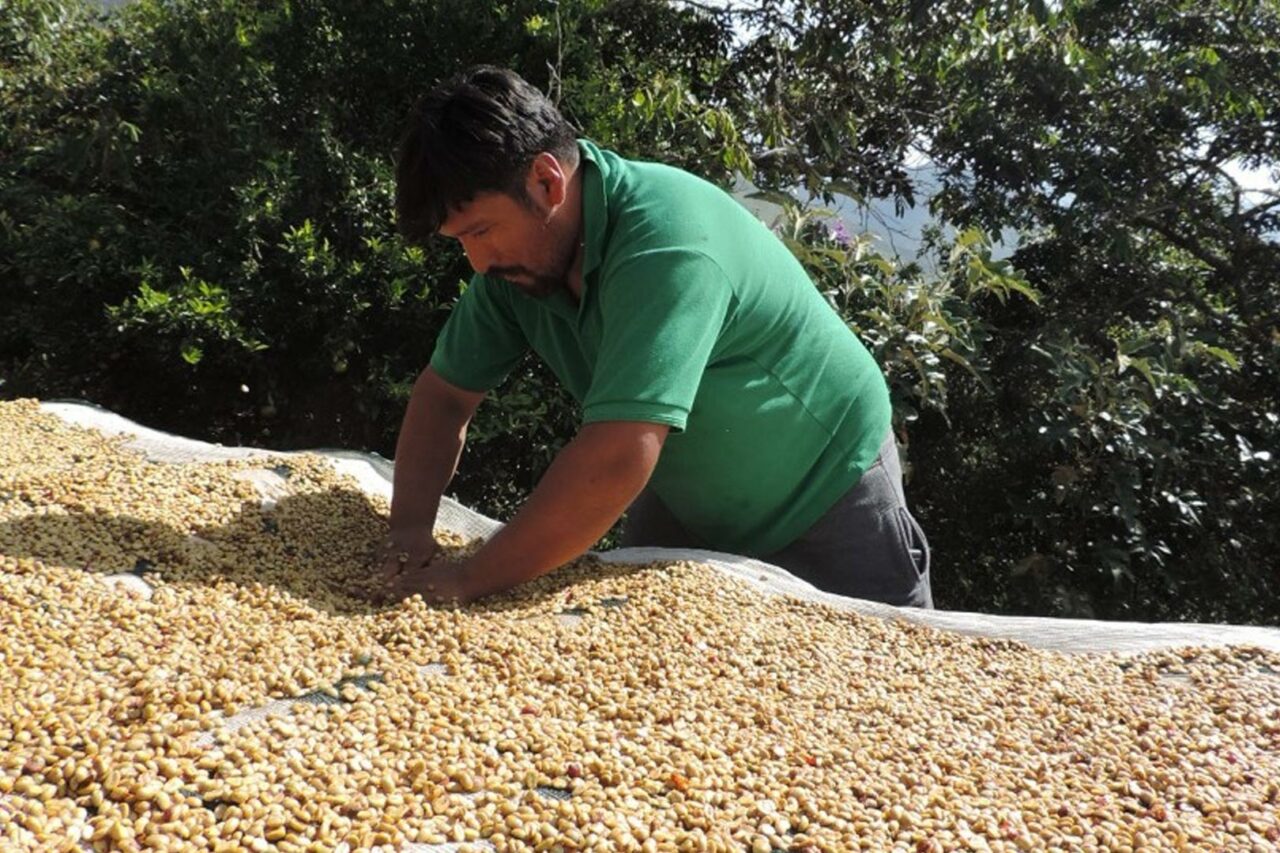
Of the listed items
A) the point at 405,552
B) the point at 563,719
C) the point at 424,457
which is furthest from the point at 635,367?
the point at 424,457

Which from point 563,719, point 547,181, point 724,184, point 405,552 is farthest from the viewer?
point 724,184

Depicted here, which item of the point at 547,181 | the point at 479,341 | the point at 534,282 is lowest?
the point at 479,341

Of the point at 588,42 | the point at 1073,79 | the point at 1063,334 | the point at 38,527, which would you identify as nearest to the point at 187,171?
the point at 588,42

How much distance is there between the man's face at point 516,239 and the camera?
7.02 feet

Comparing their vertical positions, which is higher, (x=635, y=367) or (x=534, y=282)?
(x=534, y=282)

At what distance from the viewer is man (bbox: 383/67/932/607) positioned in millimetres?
2057

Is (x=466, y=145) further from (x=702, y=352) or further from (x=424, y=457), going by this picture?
(x=424, y=457)

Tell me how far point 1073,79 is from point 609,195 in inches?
145

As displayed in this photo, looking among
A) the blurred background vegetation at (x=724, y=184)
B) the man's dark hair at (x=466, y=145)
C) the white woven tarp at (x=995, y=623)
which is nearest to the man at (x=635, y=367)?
the man's dark hair at (x=466, y=145)

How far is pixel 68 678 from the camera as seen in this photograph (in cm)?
167

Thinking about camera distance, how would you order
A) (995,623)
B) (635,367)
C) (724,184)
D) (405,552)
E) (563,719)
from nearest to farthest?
1. (563,719)
2. (635,367)
3. (995,623)
4. (405,552)
5. (724,184)

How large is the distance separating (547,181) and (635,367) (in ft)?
1.50

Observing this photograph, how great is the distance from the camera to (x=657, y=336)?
2.02m

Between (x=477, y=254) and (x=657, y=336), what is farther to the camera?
(x=477, y=254)
